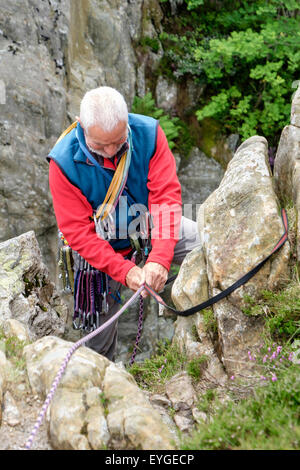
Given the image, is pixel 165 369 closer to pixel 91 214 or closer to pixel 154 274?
pixel 154 274

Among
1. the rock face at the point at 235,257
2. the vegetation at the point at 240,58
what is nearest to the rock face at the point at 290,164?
the rock face at the point at 235,257

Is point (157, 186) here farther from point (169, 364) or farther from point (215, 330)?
point (169, 364)

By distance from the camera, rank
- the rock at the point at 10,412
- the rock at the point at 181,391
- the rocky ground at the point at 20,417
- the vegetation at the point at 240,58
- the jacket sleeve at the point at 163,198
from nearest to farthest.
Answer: the rocky ground at the point at 20,417 < the rock at the point at 10,412 < the rock at the point at 181,391 < the jacket sleeve at the point at 163,198 < the vegetation at the point at 240,58

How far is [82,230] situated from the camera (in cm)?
409

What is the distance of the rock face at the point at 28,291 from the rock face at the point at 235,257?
1747 mm

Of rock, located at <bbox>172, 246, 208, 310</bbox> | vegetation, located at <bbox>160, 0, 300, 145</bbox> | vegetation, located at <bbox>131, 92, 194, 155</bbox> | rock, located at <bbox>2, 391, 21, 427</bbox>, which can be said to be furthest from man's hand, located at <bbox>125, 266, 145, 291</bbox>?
vegetation, located at <bbox>160, 0, 300, 145</bbox>

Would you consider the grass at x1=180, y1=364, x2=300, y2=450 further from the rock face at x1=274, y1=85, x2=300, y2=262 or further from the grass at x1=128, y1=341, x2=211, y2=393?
the rock face at x1=274, y1=85, x2=300, y2=262

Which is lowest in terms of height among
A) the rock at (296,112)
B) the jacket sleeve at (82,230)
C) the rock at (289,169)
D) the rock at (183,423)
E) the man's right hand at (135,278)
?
the rock at (183,423)

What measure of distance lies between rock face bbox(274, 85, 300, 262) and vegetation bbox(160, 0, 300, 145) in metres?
5.11

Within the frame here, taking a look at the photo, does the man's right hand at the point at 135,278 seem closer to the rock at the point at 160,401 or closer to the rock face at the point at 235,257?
the rock face at the point at 235,257

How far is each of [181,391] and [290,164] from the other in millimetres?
2487

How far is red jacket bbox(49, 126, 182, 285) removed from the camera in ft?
13.1

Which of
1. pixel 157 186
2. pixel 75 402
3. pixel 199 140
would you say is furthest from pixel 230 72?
pixel 75 402

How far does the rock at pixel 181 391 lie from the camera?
3387 mm
